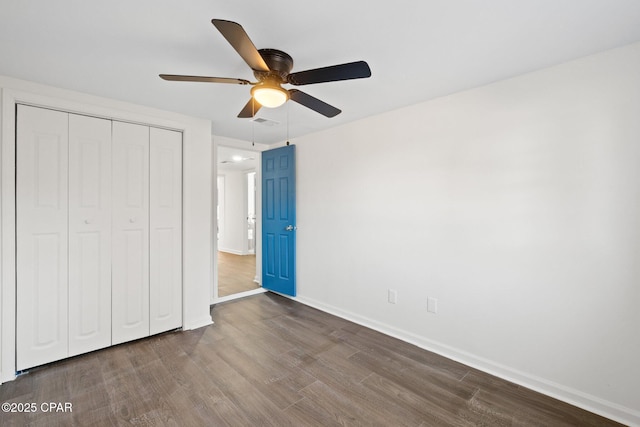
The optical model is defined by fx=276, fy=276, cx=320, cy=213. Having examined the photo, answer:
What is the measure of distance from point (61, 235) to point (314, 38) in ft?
8.51

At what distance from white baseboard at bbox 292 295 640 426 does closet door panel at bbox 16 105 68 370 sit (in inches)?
114

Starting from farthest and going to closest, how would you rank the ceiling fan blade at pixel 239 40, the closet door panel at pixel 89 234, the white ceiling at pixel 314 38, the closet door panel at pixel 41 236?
1. the closet door panel at pixel 89 234
2. the closet door panel at pixel 41 236
3. the white ceiling at pixel 314 38
4. the ceiling fan blade at pixel 239 40

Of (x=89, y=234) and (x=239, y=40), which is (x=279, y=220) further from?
(x=239, y=40)

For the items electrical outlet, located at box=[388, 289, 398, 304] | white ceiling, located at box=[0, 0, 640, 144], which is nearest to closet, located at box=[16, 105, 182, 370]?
white ceiling, located at box=[0, 0, 640, 144]

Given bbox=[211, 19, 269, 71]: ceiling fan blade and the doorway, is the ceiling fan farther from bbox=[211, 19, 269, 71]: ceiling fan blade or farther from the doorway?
the doorway

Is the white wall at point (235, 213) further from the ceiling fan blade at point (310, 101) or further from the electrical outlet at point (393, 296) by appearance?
the ceiling fan blade at point (310, 101)

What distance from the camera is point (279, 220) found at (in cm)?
409

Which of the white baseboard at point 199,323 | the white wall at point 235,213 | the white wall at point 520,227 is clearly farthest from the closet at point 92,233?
the white wall at point 235,213

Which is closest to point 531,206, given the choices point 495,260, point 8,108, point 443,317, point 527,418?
point 495,260

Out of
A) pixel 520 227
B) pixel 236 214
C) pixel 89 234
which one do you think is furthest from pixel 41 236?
pixel 236 214

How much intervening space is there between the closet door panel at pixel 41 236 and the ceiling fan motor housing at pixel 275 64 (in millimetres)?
1958

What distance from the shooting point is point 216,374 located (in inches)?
86.0

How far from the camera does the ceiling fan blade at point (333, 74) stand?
146cm

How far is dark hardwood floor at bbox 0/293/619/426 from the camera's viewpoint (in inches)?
68.6
